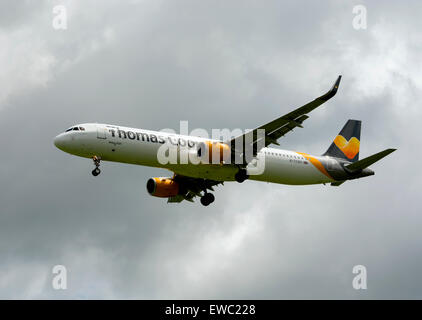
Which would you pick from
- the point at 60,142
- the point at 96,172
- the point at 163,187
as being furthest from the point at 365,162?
the point at 60,142

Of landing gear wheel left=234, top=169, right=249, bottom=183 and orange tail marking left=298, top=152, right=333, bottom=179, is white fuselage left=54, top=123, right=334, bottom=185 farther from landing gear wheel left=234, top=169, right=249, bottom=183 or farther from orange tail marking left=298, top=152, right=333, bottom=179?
orange tail marking left=298, top=152, right=333, bottom=179

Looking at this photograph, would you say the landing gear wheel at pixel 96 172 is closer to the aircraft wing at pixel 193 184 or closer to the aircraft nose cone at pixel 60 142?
the aircraft nose cone at pixel 60 142

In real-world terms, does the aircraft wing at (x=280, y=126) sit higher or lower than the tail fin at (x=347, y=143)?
lower

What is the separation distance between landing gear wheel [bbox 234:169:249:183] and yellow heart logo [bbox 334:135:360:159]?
1365 centimetres

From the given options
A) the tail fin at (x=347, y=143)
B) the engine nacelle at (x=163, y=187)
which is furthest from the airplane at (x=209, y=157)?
the tail fin at (x=347, y=143)

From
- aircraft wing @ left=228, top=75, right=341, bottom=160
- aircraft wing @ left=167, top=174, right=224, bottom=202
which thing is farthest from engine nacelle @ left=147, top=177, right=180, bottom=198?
aircraft wing @ left=228, top=75, right=341, bottom=160

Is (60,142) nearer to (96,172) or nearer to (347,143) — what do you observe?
(96,172)

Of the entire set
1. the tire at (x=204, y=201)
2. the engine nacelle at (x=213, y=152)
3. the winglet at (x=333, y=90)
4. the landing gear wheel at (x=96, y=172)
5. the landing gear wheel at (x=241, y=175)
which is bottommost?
the tire at (x=204, y=201)

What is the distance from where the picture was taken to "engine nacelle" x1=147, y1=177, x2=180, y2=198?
205 ft

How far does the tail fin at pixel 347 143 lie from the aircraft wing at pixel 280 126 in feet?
41.7

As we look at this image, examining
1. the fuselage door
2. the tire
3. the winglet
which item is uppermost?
the winglet

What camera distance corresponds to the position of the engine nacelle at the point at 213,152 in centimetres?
5469
